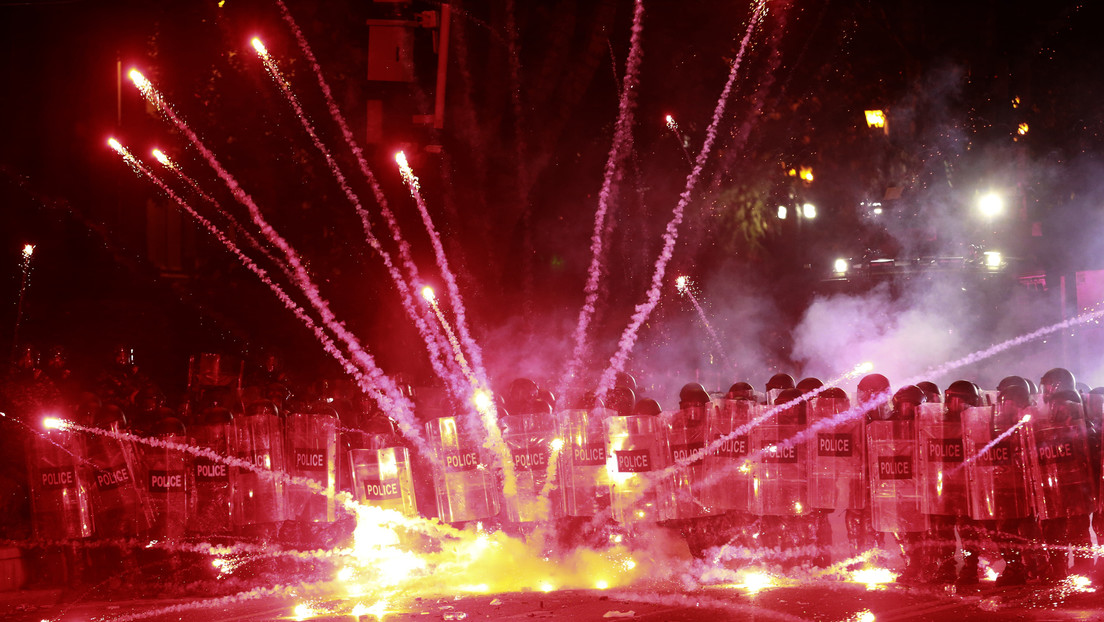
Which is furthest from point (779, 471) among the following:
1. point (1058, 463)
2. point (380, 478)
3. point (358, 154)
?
point (358, 154)

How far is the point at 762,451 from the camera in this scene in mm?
7328

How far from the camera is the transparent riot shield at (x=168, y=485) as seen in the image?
25.5 ft

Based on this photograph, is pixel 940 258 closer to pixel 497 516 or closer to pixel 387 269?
pixel 387 269

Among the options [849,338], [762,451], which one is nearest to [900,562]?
[762,451]

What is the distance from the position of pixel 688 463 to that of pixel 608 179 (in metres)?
6.94

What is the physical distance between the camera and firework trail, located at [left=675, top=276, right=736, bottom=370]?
15469mm

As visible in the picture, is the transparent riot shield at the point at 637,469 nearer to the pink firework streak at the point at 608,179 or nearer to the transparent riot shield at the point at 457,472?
the transparent riot shield at the point at 457,472

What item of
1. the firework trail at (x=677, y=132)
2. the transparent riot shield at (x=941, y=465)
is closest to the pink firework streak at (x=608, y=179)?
the firework trail at (x=677, y=132)

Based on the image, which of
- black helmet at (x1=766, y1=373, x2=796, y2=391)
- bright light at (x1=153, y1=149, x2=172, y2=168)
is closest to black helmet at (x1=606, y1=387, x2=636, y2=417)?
black helmet at (x1=766, y1=373, x2=796, y2=391)

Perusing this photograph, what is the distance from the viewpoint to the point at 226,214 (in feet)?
44.1

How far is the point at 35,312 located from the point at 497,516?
342 inches

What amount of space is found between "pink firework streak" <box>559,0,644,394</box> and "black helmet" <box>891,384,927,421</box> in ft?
19.3

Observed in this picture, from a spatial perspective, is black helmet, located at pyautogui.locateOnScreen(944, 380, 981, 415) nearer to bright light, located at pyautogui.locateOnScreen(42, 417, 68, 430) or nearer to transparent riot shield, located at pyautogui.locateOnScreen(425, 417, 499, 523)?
transparent riot shield, located at pyautogui.locateOnScreen(425, 417, 499, 523)

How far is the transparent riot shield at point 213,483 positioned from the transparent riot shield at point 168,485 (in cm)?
9
